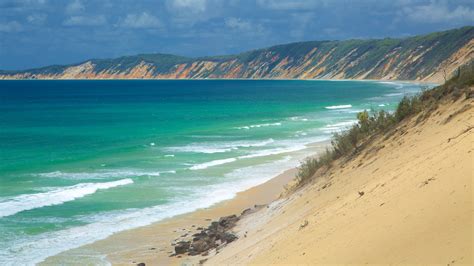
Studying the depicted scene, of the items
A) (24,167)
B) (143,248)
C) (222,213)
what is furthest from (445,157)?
(24,167)

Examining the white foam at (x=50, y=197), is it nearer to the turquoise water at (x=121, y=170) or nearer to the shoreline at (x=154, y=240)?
the turquoise water at (x=121, y=170)

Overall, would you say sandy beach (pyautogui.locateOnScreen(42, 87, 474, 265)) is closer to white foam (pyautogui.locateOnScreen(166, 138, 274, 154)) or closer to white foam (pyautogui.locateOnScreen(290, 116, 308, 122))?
white foam (pyautogui.locateOnScreen(166, 138, 274, 154))

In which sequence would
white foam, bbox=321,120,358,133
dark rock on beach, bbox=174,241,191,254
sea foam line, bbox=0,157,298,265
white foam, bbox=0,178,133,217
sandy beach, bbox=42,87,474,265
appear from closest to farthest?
1. sandy beach, bbox=42,87,474,265
2. dark rock on beach, bbox=174,241,191,254
3. sea foam line, bbox=0,157,298,265
4. white foam, bbox=0,178,133,217
5. white foam, bbox=321,120,358,133

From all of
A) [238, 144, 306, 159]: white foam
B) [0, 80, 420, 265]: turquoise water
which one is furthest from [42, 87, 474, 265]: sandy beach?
[238, 144, 306, 159]: white foam

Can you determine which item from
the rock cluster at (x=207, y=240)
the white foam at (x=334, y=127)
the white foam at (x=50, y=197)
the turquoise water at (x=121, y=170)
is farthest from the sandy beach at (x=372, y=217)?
the white foam at (x=334, y=127)

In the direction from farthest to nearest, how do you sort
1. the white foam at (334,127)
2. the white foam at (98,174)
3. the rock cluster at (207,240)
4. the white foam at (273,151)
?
the white foam at (334,127) → the white foam at (273,151) → the white foam at (98,174) → the rock cluster at (207,240)
